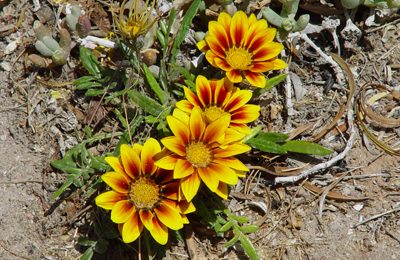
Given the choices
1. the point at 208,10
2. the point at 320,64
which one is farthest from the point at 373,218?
the point at 208,10

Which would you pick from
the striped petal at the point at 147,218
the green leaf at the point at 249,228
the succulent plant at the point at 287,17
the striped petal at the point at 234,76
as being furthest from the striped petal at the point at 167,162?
the succulent plant at the point at 287,17

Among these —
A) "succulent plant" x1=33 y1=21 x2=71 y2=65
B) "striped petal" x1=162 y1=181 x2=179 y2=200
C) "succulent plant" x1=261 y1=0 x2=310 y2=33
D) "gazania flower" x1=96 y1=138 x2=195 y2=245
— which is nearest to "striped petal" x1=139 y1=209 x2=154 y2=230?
"gazania flower" x1=96 y1=138 x2=195 y2=245

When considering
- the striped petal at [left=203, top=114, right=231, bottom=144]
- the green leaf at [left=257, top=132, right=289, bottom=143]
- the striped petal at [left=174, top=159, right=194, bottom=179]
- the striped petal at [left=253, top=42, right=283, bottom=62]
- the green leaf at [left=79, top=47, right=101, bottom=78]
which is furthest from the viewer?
the green leaf at [left=79, top=47, right=101, bottom=78]

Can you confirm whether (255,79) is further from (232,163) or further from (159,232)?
(159,232)

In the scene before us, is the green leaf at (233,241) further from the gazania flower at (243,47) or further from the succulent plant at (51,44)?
the succulent plant at (51,44)

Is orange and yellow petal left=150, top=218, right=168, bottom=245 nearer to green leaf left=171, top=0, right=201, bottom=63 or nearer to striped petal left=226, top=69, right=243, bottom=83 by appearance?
striped petal left=226, top=69, right=243, bottom=83

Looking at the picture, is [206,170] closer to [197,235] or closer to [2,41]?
[197,235]
